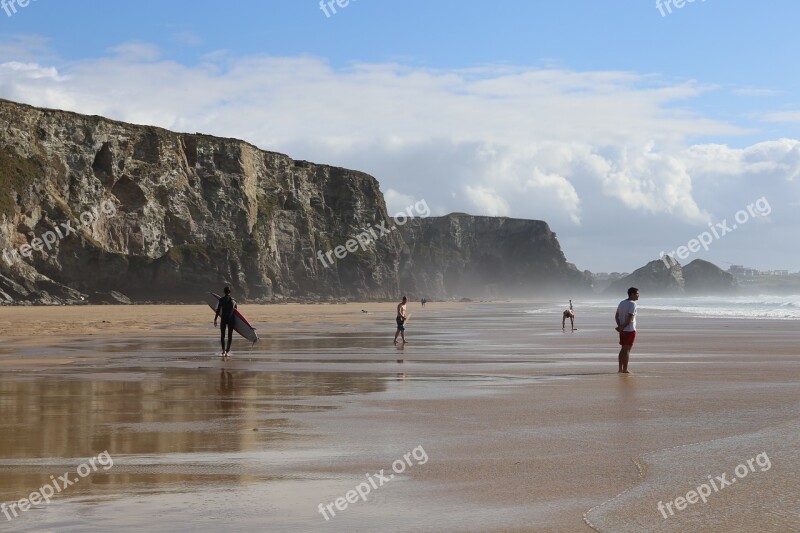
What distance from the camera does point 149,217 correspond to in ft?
320

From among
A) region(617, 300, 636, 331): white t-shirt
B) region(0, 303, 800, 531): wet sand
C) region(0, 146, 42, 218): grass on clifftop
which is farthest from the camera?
region(0, 146, 42, 218): grass on clifftop

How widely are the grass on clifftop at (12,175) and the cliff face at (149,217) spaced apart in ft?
0.40

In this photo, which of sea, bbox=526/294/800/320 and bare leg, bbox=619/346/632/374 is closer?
bare leg, bbox=619/346/632/374

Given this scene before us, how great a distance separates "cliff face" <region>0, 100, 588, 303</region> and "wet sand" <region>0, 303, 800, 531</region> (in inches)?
2535

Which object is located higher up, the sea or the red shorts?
the red shorts

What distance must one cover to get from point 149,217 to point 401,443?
307ft

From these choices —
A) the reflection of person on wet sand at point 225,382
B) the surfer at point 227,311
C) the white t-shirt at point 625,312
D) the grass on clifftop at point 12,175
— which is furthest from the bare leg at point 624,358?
the grass on clifftop at point 12,175

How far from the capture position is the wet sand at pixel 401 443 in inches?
228

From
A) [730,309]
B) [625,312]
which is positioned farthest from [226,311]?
[730,309]

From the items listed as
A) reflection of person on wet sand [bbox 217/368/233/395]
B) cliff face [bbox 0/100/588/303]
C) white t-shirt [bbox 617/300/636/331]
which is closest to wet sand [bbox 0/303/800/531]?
reflection of person on wet sand [bbox 217/368/233/395]

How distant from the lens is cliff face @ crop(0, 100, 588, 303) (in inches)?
3189

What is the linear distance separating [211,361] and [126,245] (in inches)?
3155

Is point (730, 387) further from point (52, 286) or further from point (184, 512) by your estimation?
point (52, 286)

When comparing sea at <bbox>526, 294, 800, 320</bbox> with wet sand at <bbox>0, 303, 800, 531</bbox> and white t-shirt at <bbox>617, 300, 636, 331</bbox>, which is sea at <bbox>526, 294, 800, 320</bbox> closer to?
white t-shirt at <bbox>617, 300, 636, 331</bbox>
